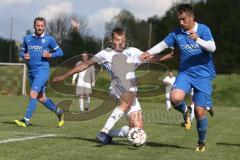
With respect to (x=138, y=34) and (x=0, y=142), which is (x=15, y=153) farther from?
(x=138, y=34)

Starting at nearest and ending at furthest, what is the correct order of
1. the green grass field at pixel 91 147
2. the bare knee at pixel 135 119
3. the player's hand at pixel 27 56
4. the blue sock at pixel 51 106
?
the green grass field at pixel 91 147, the bare knee at pixel 135 119, the player's hand at pixel 27 56, the blue sock at pixel 51 106

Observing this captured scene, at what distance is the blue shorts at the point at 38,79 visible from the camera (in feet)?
40.3

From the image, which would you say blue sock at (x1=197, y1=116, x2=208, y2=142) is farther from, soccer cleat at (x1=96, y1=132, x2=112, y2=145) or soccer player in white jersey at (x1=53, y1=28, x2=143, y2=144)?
soccer cleat at (x1=96, y1=132, x2=112, y2=145)

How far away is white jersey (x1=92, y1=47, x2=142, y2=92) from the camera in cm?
903

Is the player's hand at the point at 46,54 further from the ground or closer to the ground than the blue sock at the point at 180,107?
further from the ground

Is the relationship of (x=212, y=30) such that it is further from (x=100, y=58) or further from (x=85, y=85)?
(x=100, y=58)

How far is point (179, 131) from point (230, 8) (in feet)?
233

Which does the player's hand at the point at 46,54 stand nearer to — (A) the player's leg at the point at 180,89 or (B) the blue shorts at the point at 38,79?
(B) the blue shorts at the point at 38,79

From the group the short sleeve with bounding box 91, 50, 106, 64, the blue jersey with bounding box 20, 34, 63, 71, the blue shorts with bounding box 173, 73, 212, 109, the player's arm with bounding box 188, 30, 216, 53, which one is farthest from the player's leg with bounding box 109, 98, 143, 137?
the blue jersey with bounding box 20, 34, 63, 71

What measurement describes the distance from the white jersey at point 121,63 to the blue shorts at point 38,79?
11.4ft

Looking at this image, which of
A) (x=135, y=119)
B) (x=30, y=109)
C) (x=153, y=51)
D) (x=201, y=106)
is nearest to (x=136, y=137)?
(x=135, y=119)

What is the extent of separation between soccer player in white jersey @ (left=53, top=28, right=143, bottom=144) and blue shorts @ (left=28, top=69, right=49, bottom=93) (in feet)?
11.4

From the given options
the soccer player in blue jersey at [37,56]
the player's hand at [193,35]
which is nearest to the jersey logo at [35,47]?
the soccer player in blue jersey at [37,56]

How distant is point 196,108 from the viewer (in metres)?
8.72
